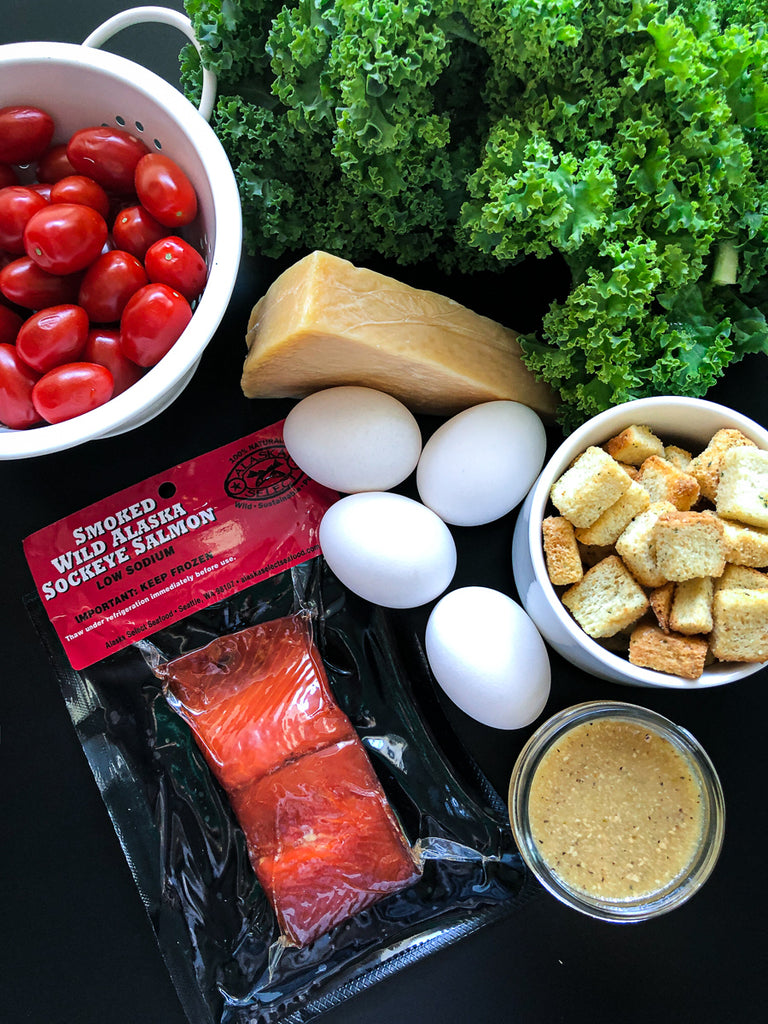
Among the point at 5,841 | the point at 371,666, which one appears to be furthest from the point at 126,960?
the point at 371,666

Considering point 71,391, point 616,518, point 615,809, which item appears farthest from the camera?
point 615,809

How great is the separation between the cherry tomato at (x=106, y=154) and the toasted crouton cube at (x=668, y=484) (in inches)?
25.7

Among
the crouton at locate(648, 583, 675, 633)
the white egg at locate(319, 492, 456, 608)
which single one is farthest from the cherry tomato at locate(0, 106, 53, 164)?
the crouton at locate(648, 583, 675, 633)

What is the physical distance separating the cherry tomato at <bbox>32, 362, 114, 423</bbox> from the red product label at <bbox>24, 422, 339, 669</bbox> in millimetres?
260

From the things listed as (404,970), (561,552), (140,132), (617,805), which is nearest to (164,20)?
(140,132)

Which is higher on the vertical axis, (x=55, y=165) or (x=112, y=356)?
(x=55, y=165)

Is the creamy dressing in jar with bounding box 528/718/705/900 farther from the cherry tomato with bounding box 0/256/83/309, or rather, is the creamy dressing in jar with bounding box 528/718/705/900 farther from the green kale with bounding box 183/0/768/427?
the cherry tomato with bounding box 0/256/83/309

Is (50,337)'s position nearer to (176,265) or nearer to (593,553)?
(176,265)

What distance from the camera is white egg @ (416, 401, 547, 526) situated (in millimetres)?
962

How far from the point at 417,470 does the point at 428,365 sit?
165 mm

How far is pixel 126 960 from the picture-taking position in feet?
3.47

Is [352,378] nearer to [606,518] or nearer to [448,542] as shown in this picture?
[448,542]

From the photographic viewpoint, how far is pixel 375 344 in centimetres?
89

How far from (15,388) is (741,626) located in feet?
2.56
